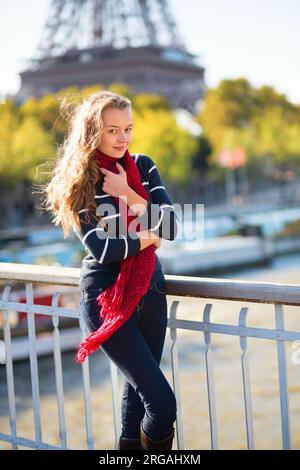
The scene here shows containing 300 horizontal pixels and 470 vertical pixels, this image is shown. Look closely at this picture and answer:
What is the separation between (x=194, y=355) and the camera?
16375 mm

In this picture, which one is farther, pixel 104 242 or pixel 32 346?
pixel 32 346

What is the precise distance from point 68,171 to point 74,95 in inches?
14.1

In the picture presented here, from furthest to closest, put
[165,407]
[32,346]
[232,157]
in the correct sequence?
[232,157], [32,346], [165,407]

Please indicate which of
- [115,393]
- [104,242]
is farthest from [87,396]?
[104,242]

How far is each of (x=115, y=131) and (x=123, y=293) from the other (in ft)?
1.71

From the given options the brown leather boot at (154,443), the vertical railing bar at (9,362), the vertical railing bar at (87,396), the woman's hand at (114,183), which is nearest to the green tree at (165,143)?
the vertical railing bar at (9,362)

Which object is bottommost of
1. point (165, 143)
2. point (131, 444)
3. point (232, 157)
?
point (131, 444)

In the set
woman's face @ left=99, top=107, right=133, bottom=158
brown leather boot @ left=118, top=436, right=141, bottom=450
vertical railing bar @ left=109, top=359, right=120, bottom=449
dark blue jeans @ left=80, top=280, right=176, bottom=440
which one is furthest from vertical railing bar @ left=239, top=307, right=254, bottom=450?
woman's face @ left=99, top=107, right=133, bottom=158

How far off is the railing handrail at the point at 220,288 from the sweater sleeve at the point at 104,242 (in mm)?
244

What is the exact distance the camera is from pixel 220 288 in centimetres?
246

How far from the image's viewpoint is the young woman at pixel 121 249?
2348 millimetres

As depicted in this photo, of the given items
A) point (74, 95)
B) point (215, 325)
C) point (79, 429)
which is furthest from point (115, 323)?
point (79, 429)

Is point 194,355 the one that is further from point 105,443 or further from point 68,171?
point 68,171

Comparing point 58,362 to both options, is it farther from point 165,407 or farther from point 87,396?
point 165,407
